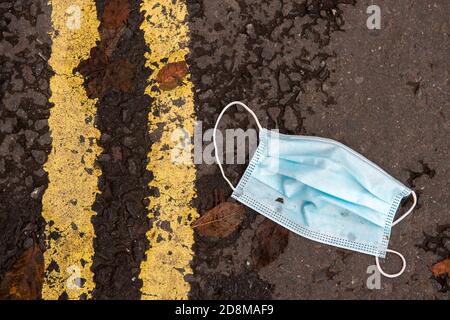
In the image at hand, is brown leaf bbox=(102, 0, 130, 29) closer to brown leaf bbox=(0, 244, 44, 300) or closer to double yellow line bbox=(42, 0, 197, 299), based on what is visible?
double yellow line bbox=(42, 0, 197, 299)

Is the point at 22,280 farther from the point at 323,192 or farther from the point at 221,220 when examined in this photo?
the point at 323,192

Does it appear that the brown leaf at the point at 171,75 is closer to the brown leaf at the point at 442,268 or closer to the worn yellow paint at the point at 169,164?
the worn yellow paint at the point at 169,164

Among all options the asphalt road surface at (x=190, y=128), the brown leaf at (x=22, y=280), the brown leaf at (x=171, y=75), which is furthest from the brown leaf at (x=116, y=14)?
the brown leaf at (x=22, y=280)

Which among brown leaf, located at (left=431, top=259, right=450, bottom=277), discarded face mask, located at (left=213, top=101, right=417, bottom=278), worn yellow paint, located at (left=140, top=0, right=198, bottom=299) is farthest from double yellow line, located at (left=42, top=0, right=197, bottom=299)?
brown leaf, located at (left=431, top=259, right=450, bottom=277)

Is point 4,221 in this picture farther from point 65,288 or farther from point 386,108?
point 386,108

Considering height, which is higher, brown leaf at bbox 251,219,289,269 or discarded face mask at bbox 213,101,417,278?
discarded face mask at bbox 213,101,417,278

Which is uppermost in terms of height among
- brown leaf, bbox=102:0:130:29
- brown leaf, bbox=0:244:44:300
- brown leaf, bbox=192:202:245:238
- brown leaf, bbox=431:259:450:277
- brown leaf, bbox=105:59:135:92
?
brown leaf, bbox=102:0:130:29
